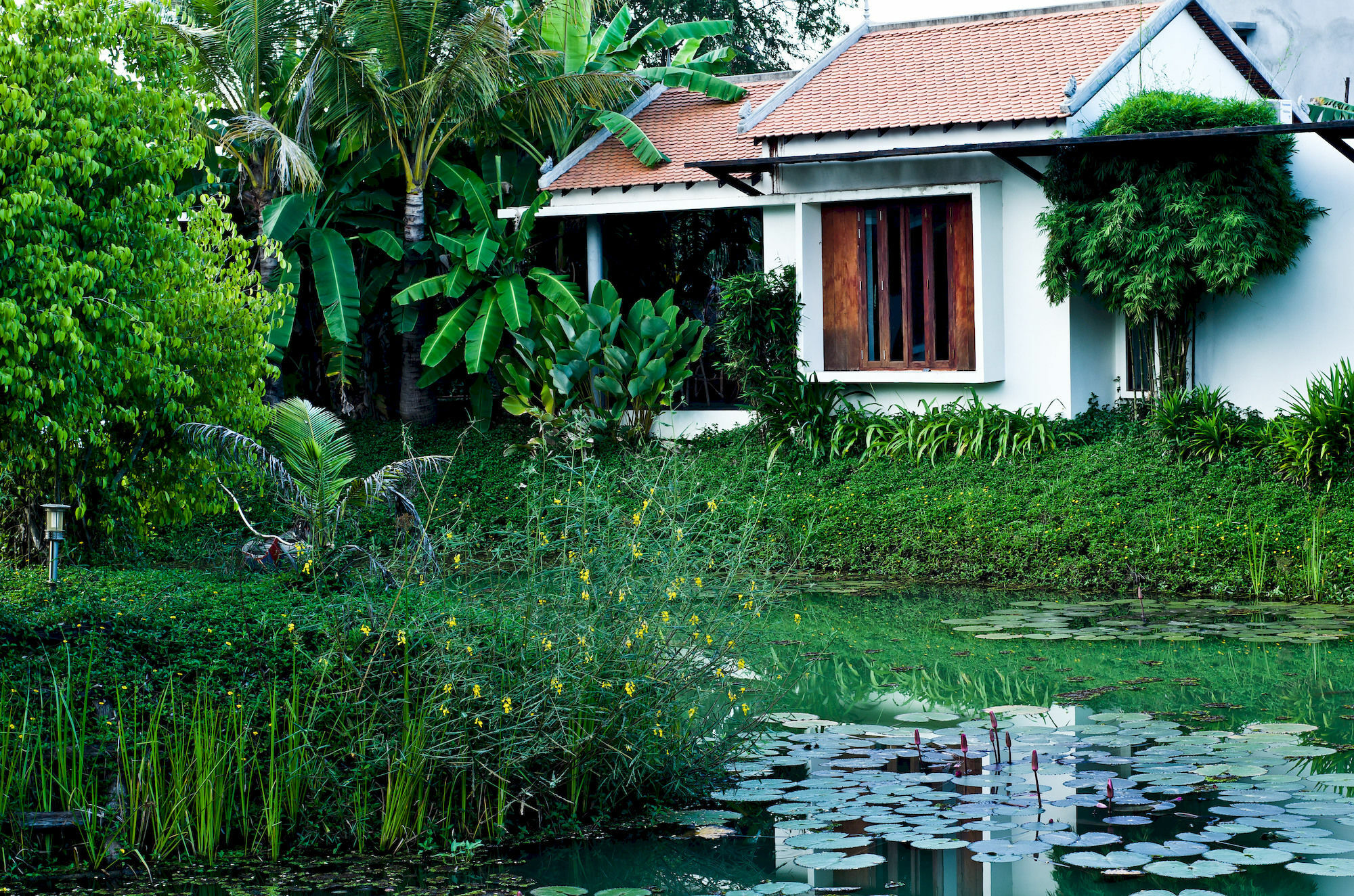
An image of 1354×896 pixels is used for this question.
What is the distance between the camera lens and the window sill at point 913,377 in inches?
607

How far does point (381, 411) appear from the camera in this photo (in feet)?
65.7

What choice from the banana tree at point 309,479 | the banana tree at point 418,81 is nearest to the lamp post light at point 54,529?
the banana tree at point 309,479

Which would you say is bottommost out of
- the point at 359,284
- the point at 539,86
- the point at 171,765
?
the point at 171,765

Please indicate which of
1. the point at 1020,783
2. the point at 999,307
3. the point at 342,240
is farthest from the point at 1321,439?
the point at 342,240

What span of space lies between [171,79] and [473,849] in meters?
6.78

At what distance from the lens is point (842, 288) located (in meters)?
16.4

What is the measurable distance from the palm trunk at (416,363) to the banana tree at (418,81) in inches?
1.2

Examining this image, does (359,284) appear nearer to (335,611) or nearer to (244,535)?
(244,535)

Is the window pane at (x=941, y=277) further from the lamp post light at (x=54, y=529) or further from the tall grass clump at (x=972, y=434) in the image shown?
the lamp post light at (x=54, y=529)

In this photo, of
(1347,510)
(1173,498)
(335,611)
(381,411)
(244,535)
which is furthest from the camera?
(381,411)

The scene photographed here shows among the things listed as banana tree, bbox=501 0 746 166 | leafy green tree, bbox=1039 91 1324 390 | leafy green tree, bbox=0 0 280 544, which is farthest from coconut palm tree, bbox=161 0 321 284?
leafy green tree, bbox=1039 91 1324 390

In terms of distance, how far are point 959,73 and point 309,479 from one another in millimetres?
9618

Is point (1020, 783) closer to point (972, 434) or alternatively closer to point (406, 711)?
point (406, 711)

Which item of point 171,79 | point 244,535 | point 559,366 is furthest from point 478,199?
point 171,79
